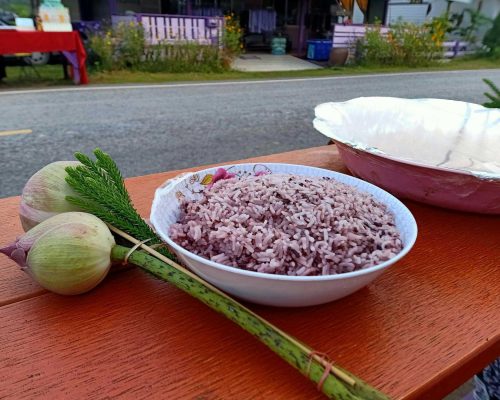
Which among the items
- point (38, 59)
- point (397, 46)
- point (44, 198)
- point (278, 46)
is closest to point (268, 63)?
point (278, 46)

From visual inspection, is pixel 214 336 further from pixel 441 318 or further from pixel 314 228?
pixel 441 318

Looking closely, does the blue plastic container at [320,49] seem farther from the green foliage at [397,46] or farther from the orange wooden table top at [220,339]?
the orange wooden table top at [220,339]

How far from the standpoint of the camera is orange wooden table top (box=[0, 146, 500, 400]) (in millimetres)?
543

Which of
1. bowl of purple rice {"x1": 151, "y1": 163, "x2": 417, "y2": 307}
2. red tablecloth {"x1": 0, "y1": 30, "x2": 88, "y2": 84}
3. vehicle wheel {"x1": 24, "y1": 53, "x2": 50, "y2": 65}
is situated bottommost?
vehicle wheel {"x1": 24, "y1": 53, "x2": 50, "y2": 65}

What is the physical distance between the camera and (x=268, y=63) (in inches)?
430

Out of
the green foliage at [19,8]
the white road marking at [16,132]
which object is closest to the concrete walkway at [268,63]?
the green foliage at [19,8]

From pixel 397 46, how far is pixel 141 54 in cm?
657

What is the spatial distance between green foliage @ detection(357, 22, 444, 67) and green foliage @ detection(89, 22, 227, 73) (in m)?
4.14

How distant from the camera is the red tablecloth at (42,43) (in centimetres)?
579

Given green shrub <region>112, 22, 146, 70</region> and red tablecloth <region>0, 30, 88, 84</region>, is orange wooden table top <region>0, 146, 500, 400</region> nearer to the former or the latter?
red tablecloth <region>0, 30, 88, 84</region>

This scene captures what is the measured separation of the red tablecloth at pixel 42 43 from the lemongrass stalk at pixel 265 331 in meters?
6.32

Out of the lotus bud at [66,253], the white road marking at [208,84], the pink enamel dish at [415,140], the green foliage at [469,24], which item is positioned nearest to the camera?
the lotus bud at [66,253]

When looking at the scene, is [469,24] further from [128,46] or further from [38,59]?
[38,59]

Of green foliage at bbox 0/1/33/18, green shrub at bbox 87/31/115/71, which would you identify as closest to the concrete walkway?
green shrub at bbox 87/31/115/71
